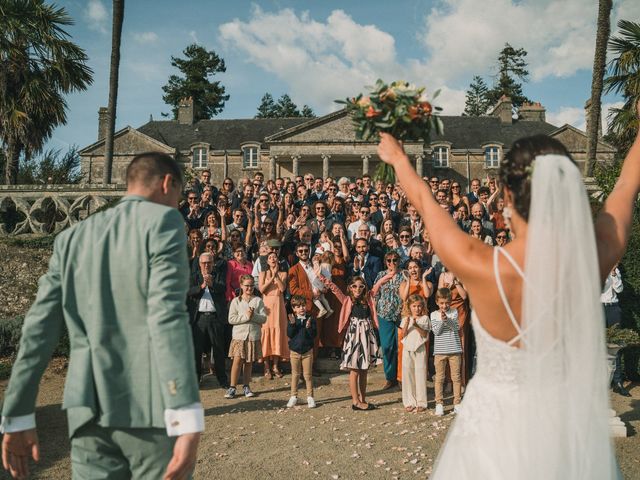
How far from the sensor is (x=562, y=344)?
2348 mm

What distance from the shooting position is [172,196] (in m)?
2.73

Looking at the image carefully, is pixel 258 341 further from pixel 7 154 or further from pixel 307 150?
pixel 307 150

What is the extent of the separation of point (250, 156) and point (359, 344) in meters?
36.9

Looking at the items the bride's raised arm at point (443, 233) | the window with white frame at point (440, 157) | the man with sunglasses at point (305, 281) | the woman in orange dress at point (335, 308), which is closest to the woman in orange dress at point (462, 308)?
the woman in orange dress at point (335, 308)

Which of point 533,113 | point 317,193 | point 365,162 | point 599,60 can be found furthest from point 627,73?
point 533,113

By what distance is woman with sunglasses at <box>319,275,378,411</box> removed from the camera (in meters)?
8.29

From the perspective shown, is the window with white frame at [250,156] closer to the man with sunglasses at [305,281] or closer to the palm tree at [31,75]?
the palm tree at [31,75]

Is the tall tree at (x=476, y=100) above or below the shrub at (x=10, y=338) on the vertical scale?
above

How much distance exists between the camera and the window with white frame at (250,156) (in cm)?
4391

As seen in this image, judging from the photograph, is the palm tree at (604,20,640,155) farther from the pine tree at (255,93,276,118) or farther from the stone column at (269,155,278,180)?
the pine tree at (255,93,276,118)

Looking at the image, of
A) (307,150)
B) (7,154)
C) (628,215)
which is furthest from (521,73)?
(628,215)

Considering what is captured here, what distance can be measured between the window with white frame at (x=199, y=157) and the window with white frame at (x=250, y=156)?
296cm

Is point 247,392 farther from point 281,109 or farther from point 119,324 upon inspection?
point 281,109

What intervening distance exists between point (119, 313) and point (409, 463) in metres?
4.60
